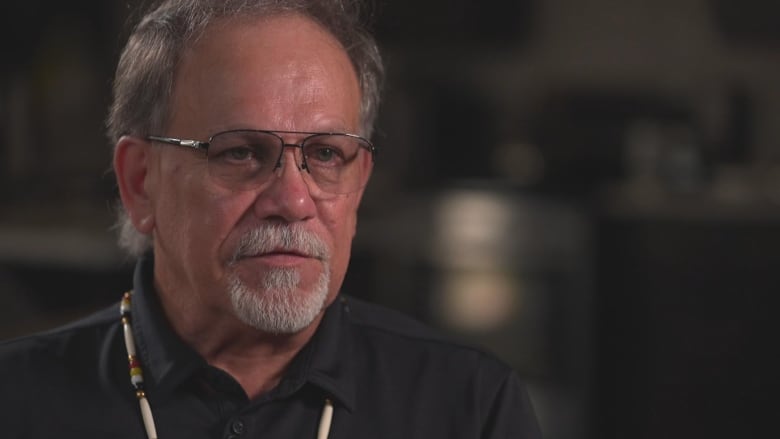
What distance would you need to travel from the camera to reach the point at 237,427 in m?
1.20

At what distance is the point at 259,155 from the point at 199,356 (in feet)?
0.88

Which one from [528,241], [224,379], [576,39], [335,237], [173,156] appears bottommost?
[528,241]

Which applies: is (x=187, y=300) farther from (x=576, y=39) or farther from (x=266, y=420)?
(x=576, y=39)

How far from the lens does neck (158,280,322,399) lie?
1266 mm

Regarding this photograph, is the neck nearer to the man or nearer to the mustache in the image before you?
the man

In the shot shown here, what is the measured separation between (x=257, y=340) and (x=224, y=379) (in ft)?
0.22

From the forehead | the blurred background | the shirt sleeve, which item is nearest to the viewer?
the forehead

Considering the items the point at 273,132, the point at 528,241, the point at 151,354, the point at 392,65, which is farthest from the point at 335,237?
the point at 392,65

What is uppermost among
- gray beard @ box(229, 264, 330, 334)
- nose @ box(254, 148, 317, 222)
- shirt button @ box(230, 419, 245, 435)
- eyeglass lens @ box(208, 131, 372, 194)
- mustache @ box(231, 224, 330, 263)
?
eyeglass lens @ box(208, 131, 372, 194)

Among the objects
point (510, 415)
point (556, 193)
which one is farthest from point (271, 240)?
point (556, 193)

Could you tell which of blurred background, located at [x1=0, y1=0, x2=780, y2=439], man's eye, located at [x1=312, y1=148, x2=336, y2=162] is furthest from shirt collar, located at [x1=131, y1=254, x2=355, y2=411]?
blurred background, located at [x1=0, y1=0, x2=780, y2=439]

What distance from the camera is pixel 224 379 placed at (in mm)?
1236

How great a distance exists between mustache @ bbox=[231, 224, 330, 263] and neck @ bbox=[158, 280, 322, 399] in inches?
4.3

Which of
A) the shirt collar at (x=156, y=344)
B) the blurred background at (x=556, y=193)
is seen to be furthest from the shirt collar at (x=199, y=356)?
the blurred background at (x=556, y=193)
